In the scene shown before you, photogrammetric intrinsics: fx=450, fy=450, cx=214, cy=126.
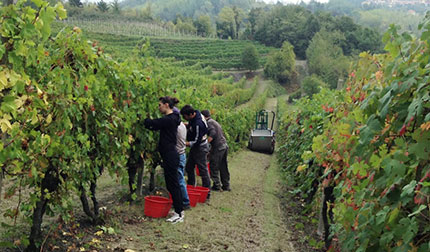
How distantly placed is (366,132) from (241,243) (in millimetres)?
3484

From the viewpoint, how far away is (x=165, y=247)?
17.7 feet

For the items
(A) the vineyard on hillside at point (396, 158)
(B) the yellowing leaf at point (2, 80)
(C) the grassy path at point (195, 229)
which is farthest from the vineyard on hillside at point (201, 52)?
(B) the yellowing leaf at point (2, 80)

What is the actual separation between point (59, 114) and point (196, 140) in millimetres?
3786

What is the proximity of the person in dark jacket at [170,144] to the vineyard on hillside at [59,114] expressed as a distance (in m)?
0.36

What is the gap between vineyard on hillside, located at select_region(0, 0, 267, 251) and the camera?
9.49 ft

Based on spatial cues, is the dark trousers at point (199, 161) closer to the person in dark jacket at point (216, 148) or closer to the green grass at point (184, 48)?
the person in dark jacket at point (216, 148)

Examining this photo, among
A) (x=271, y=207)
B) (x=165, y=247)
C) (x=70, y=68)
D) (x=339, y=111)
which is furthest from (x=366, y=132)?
(x=271, y=207)

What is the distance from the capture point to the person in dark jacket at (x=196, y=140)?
7.28m

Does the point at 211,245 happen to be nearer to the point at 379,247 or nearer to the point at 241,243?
the point at 241,243

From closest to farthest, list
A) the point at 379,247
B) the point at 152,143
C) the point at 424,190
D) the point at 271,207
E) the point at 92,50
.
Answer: the point at 424,190 → the point at 379,247 → the point at 92,50 → the point at 152,143 → the point at 271,207

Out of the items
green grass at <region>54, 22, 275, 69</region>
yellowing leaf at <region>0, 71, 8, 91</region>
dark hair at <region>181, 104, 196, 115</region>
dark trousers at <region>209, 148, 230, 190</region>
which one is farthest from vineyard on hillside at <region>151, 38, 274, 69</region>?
yellowing leaf at <region>0, 71, 8, 91</region>

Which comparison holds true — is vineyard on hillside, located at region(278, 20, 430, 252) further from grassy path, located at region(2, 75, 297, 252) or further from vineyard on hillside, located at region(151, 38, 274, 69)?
vineyard on hillside, located at region(151, 38, 274, 69)

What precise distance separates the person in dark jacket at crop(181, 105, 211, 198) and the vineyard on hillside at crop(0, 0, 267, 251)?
1.75ft

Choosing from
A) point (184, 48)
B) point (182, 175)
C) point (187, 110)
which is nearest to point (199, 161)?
point (187, 110)
